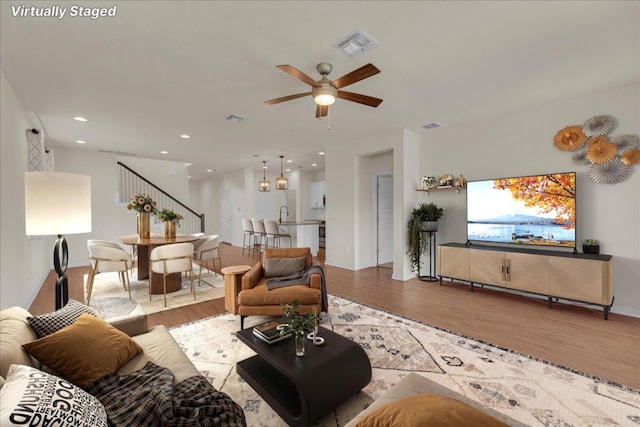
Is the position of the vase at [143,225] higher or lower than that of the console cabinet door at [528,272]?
higher

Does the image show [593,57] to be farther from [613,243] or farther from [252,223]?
[252,223]

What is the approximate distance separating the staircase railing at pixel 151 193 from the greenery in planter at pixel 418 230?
6270 millimetres

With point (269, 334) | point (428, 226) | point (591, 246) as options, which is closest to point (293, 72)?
point (269, 334)

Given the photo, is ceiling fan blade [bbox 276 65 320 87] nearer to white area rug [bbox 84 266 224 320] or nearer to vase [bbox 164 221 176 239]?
white area rug [bbox 84 266 224 320]

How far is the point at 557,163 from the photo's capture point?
152 inches

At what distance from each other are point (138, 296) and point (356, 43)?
4.48 meters

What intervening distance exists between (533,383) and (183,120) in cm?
515

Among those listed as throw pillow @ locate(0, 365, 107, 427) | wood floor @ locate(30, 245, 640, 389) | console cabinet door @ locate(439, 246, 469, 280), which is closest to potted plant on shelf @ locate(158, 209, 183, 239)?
wood floor @ locate(30, 245, 640, 389)

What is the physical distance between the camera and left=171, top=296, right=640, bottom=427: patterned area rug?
1818mm

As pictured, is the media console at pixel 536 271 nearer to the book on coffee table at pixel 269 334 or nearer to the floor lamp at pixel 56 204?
the book on coffee table at pixel 269 334

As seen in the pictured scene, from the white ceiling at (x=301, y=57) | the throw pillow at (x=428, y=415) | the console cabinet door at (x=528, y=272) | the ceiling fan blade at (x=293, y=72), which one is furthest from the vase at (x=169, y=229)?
the console cabinet door at (x=528, y=272)

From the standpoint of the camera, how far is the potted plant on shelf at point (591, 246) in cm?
349

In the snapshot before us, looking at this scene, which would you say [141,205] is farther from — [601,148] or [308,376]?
[601,148]

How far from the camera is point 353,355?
75.3 inches
